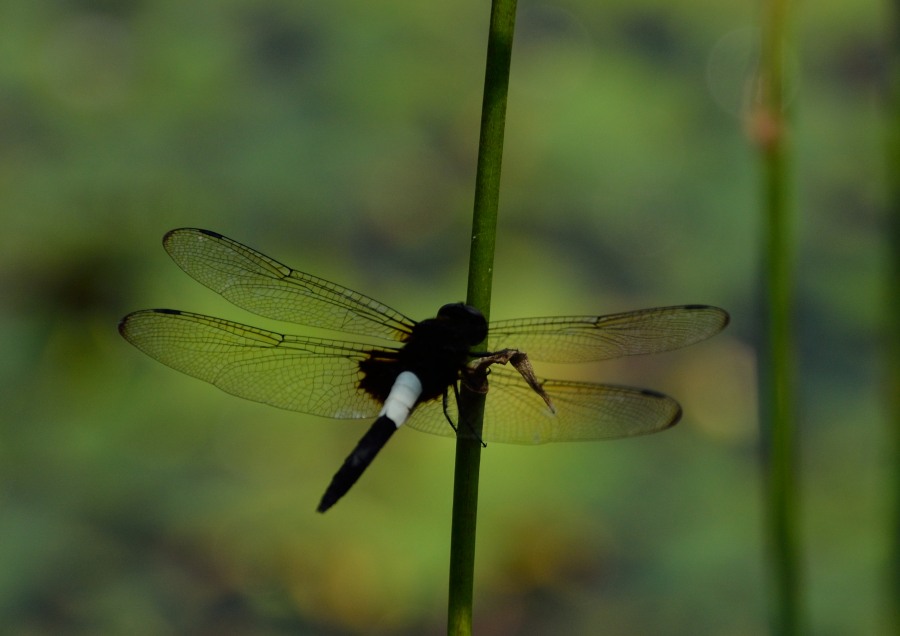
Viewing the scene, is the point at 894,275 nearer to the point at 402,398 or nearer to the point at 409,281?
the point at 402,398

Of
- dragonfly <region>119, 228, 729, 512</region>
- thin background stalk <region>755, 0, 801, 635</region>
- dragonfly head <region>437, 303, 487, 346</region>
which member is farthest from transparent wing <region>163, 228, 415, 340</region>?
thin background stalk <region>755, 0, 801, 635</region>

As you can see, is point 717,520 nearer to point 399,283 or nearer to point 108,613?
point 399,283

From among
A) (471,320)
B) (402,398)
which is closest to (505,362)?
(471,320)

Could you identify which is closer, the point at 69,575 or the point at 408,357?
the point at 408,357

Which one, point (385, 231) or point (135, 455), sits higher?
point (385, 231)

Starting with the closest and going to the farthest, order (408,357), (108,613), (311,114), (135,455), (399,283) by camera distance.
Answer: (408,357), (108,613), (135,455), (399,283), (311,114)

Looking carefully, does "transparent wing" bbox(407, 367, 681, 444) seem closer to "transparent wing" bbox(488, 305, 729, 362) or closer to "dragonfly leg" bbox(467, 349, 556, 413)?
"transparent wing" bbox(488, 305, 729, 362)

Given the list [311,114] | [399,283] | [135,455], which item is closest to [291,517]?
[135,455]

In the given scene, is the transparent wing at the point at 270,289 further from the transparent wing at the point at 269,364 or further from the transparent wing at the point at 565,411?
the transparent wing at the point at 565,411
